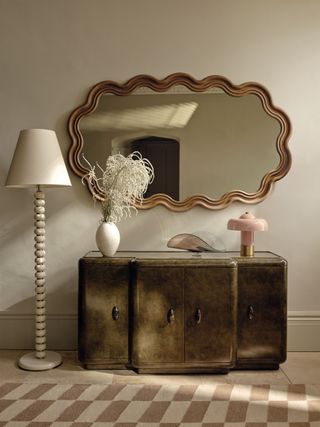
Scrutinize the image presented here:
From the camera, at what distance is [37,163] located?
10.4ft

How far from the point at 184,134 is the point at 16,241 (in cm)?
131

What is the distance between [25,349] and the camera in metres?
3.62

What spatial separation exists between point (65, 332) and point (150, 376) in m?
0.79

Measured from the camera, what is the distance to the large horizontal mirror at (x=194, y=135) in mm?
3559

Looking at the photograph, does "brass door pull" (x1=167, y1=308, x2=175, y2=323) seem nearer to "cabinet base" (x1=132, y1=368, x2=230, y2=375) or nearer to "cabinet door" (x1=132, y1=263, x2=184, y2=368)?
"cabinet door" (x1=132, y1=263, x2=184, y2=368)

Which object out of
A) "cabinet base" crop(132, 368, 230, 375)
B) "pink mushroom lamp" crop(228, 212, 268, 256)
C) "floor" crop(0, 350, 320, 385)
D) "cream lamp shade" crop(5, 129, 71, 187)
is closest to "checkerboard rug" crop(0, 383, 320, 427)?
"floor" crop(0, 350, 320, 385)

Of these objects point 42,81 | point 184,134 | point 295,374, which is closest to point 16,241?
point 42,81

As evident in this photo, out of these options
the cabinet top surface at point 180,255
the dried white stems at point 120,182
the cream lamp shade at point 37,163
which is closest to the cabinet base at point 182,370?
the cabinet top surface at point 180,255

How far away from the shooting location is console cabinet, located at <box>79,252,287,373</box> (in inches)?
122

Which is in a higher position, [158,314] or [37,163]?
[37,163]

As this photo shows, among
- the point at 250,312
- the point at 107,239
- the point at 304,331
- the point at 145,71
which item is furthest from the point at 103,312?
the point at 145,71

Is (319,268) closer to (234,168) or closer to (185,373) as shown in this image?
(234,168)

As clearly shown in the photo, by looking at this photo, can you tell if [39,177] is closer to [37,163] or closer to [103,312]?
[37,163]

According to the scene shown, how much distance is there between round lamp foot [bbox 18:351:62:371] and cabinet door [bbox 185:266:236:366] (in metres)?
0.79
